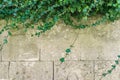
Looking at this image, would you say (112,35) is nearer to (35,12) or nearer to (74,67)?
(74,67)

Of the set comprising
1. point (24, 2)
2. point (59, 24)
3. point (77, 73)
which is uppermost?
point (24, 2)

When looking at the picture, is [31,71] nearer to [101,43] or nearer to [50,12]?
[50,12]

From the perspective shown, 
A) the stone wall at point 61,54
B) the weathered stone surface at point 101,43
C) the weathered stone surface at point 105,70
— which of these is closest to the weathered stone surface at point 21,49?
the stone wall at point 61,54

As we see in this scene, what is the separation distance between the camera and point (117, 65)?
9.49 feet

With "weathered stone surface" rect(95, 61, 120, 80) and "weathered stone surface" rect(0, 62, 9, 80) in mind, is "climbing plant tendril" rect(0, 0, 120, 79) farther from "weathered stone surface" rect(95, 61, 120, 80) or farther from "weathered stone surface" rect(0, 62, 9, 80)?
"weathered stone surface" rect(0, 62, 9, 80)

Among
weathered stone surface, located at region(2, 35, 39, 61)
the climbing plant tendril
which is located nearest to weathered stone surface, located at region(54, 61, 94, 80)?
the climbing plant tendril

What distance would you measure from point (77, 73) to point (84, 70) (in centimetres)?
7

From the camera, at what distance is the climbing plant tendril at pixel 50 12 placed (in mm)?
2736

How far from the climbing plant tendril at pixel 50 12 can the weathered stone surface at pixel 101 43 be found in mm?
95

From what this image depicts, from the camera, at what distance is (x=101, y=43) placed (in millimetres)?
2912

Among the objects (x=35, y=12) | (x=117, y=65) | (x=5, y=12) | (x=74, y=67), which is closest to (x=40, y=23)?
(x=35, y=12)

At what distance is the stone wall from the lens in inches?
114

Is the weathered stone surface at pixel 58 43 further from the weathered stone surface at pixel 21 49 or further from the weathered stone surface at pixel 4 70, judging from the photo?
the weathered stone surface at pixel 4 70

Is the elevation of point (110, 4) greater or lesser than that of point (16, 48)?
greater
